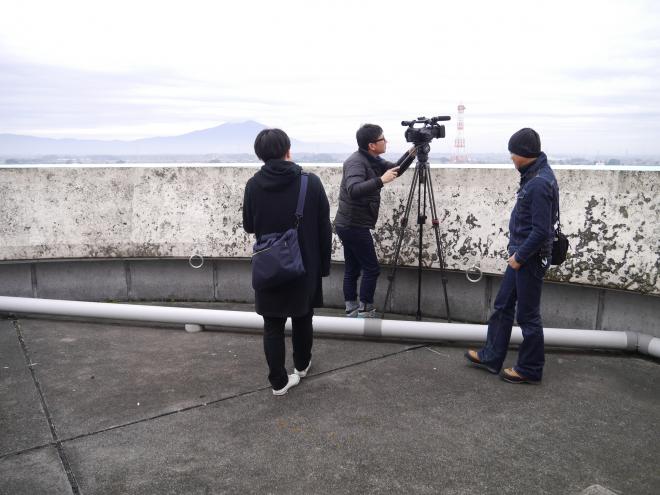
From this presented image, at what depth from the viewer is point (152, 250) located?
598cm

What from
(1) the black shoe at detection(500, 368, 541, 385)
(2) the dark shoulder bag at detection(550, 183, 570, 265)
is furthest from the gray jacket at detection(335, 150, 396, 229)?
(1) the black shoe at detection(500, 368, 541, 385)

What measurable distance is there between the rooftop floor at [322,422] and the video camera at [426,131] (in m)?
1.75

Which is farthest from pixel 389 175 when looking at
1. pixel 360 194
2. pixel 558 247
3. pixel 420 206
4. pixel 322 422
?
pixel 322 422

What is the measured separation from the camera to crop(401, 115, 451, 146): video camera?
476 cm

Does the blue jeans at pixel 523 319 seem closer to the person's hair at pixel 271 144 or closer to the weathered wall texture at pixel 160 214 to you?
the weathered wall texture at pixel 160 214

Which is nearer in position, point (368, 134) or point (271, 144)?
point (271, 144)

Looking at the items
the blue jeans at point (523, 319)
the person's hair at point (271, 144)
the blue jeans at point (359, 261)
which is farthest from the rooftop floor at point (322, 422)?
the person's hair at point (271, 144)

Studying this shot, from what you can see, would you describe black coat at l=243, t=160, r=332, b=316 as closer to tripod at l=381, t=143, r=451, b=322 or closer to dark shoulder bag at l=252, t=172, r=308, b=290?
dark shoulder bag at l=252, t=172, r=308, b=290

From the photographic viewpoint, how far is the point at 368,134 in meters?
4.92

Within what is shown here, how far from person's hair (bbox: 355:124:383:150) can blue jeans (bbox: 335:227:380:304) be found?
→ 0.77 metres

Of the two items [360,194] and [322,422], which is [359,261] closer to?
[360,194]

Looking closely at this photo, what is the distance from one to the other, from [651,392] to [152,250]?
471cm

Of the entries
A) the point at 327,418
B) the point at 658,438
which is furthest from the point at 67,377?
the point at 658,438

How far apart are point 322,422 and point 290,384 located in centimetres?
51
